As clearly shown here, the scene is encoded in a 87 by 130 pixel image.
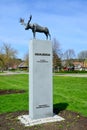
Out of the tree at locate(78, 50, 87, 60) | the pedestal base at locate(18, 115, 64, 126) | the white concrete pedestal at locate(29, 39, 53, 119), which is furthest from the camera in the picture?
the tree at locate(78, 50, 87, 60)

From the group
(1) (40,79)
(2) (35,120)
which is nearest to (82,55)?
(1) (40,79)

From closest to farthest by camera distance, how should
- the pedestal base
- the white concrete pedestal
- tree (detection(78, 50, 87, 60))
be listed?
the pedestal base → the white concrete pedestal → tree (detection(78, 50, 87, 60))

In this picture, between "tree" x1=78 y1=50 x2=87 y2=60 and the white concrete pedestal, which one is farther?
"tree" x1=78 y1=50 x2=87 y2=60

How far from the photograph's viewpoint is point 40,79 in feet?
25.7

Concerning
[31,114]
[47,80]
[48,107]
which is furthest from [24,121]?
[47,80]

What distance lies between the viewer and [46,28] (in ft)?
27.1

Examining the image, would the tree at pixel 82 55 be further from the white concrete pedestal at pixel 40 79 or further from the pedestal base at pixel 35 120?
the pedestal base at pixel 35 120

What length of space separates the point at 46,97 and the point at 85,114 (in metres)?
1.74

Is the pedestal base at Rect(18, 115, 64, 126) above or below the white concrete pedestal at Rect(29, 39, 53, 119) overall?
below

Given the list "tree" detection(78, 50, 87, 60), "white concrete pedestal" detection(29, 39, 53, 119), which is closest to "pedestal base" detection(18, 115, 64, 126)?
"white concrete pedestal" detection(29, 39, 53, 119)

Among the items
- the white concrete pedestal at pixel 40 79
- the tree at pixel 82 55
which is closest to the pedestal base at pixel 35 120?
the white concrete pedestal at pixel 40 79

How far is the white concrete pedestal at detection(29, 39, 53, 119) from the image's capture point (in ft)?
25.3

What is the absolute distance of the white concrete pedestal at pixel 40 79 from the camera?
7718 mm

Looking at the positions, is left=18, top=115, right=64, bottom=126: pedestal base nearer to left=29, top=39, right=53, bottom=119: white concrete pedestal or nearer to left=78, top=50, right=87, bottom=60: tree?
left=29, top=39, right=53, bottom=119: white concrete pedestal
